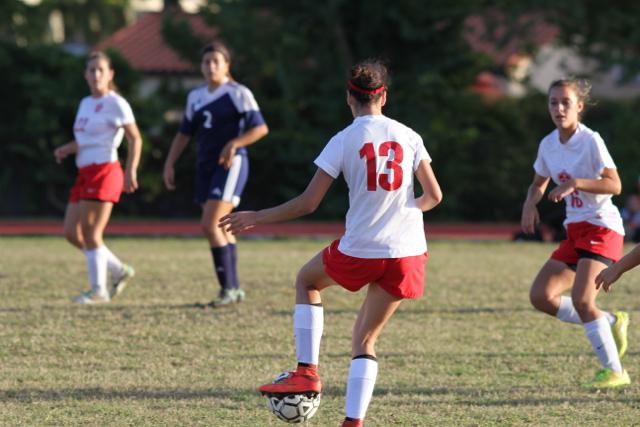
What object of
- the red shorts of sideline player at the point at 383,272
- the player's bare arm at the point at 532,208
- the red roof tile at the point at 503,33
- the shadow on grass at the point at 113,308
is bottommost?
the shadow on grass at the point at 113,308

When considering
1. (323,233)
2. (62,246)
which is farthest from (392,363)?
(323,233)

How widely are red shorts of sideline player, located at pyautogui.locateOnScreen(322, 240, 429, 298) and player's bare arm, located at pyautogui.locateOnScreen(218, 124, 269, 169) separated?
4073mm

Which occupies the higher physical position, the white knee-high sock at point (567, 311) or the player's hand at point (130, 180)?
the player's hand at point (130, 180)

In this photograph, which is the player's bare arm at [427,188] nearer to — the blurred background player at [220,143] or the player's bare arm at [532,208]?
the player's bare arm at [532,208]

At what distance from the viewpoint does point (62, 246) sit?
51.7 ft

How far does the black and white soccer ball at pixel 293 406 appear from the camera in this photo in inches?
200

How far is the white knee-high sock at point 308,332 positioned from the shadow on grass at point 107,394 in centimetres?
83

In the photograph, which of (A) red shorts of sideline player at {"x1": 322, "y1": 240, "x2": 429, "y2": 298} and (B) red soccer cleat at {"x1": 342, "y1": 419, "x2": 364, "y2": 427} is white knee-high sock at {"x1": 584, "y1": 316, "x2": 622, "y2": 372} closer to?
(A) red shorts of sideline player at {"x1": 322, "y1": 240, "x2": 429, "y2": 298}

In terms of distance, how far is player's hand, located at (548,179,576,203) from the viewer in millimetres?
5961

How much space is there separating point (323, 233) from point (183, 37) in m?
6.09

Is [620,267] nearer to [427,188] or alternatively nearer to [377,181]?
[427,188]

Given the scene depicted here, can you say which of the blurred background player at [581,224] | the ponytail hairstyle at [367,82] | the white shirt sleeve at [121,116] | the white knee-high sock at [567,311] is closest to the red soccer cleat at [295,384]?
the ponytail hairstyle at [367,82]

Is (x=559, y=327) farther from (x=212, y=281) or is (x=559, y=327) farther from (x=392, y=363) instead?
(x=212, y=281)

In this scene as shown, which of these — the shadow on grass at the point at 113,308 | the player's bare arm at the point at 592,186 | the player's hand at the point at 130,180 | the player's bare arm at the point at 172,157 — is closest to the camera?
the player's bare arm at the point at 592,186
